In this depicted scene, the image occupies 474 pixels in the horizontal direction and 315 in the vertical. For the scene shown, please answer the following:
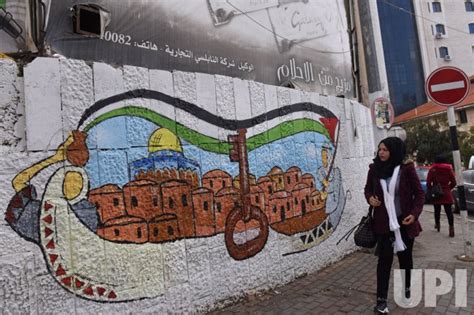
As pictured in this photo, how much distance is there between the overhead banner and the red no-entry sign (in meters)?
1.62

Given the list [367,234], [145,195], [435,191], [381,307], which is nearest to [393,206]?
[367,234]

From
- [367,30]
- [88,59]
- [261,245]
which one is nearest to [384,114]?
[367,30]

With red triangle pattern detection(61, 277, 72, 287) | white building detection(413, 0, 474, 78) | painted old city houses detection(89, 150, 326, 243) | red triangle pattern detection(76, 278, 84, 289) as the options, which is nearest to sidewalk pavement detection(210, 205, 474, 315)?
painted old city houses detection(89, 150, 326, 243)

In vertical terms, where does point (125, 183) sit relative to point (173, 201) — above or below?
above

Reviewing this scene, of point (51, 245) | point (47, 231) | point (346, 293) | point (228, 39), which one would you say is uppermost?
point (228, 39)

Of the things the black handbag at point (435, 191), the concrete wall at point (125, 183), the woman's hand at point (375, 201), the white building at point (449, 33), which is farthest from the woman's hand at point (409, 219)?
the white building at point (449, 33)

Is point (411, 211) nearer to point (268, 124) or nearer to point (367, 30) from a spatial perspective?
point (268, 124)

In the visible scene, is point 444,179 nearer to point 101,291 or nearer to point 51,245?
point 101,291

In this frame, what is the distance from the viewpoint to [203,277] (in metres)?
4.23

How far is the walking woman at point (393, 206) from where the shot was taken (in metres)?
4.20

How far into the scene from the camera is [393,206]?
13.9ft

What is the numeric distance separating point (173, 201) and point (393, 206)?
2.22 meters

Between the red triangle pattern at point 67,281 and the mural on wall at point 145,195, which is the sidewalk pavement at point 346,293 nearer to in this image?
the mural on wall at point 145,195

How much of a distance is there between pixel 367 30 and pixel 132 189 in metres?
7.23
